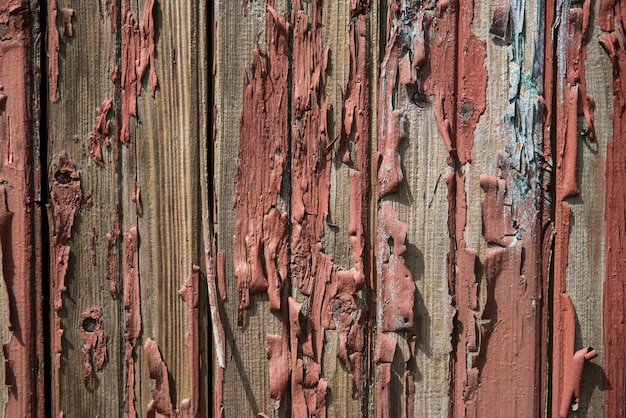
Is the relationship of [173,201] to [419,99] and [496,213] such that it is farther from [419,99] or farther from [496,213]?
[496,213]

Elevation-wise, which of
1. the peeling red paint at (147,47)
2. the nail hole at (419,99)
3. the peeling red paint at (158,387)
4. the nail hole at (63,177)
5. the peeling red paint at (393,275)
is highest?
the peeling red paint at (147,47)

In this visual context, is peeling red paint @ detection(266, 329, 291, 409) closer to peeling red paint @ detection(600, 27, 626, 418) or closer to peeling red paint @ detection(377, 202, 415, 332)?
peeling red paint @ detection(377, 202, 415, 332)

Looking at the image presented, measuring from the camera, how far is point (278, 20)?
1.07 meters

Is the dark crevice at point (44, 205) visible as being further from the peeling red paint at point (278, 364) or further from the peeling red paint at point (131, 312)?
the peeling red paint at point (278, 364)

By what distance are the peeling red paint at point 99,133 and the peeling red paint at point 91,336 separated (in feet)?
0.98

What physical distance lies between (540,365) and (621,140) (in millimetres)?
445

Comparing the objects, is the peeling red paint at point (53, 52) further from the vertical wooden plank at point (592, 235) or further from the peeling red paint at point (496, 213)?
the vertical wooden plank at point (592, 235)

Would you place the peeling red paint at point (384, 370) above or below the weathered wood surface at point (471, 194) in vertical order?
below

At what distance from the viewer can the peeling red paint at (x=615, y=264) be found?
107 centimetres

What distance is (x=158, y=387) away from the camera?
111 cm

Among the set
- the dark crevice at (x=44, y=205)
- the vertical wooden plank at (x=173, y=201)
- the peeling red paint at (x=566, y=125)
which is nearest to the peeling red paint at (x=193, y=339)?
the vertical wooden plank at (x=173, y=201)

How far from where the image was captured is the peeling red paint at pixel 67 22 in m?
1.07

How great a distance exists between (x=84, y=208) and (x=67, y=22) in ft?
1.14

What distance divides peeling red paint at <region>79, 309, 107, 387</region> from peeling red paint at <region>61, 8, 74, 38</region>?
1.71 ft
